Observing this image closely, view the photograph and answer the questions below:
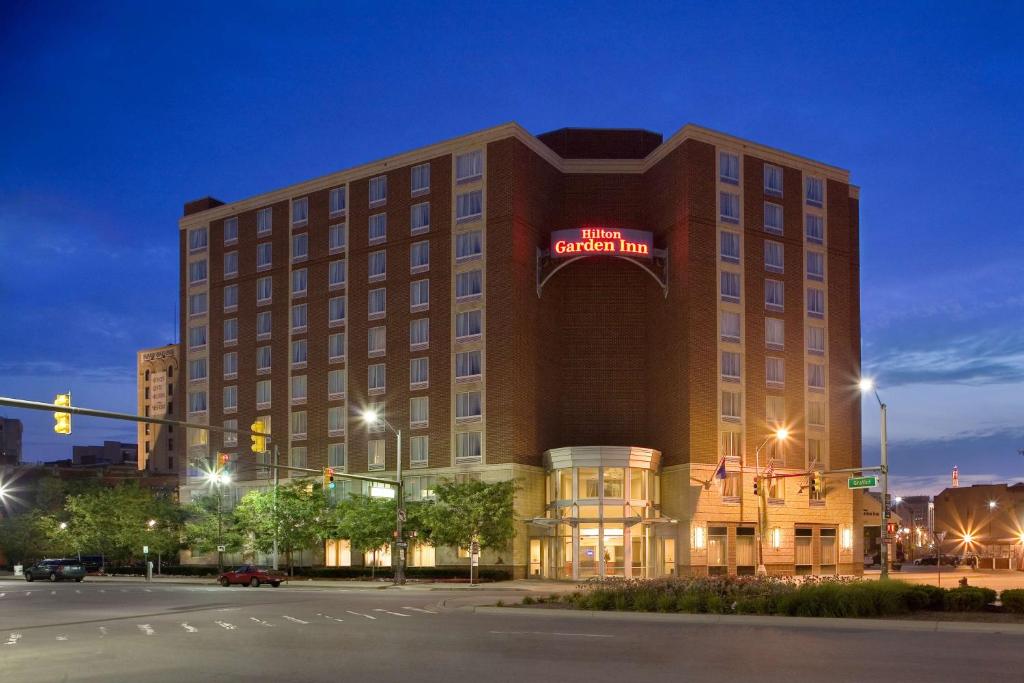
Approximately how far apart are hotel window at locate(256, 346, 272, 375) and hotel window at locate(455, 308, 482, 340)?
19.7 metres

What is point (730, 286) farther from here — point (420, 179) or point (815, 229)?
point (420, 179)

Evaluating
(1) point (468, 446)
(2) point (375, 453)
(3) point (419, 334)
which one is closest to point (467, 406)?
(1) point (468, 446)

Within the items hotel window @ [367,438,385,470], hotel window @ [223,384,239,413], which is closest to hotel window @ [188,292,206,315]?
hotel window @ [223,384,239,413]

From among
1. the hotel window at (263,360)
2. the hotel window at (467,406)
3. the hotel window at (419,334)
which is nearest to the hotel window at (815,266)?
the hotel window at (467,406)

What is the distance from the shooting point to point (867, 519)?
107875 millimetres

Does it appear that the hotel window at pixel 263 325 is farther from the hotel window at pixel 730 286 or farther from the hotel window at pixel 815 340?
the hotel window at pixel 815 340

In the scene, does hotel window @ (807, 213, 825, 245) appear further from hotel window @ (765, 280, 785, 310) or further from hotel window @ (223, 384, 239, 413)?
hotel window @ (223, 384, 239, 413)

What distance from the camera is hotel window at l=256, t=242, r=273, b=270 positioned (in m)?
87.6

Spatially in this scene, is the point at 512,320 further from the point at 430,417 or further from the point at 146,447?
the point at 146,447

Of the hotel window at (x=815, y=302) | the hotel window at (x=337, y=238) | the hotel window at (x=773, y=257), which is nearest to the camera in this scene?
the hotel window at (x=773, y=257)

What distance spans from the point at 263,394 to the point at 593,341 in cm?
2794

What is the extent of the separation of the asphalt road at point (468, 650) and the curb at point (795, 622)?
0.27 meters

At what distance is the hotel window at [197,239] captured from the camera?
92688 millimetres

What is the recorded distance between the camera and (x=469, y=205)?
75.7 meters
